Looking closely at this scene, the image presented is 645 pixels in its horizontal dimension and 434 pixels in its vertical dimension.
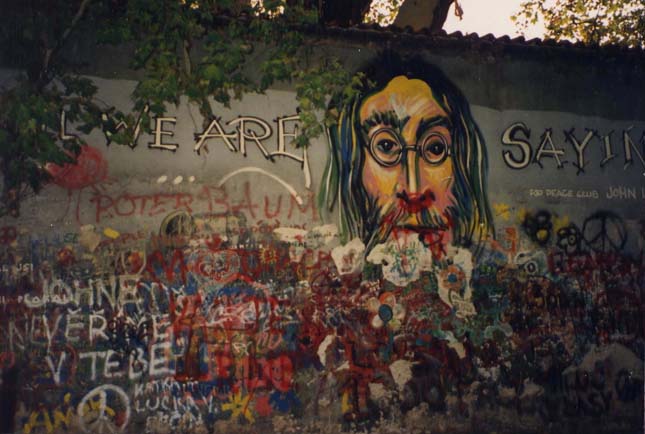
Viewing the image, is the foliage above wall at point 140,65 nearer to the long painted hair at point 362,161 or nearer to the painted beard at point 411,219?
the long painted hair at point 362,161

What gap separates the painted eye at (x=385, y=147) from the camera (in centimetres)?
788

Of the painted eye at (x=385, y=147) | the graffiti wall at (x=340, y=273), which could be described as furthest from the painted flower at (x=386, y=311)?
the painted eye at (x=385, y=147)

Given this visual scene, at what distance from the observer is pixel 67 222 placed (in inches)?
275

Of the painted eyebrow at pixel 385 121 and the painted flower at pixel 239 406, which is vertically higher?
the painted eyebrow at pixel 385 121

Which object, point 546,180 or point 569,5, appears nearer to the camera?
point 546,180

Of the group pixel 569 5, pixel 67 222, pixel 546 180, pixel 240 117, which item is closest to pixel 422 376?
pixel 546 180

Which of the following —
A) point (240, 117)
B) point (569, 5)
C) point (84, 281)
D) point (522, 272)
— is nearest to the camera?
point (84, 281)

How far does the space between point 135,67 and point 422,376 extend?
4.25 metres

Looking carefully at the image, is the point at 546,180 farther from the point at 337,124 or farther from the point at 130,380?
the point at 130,380

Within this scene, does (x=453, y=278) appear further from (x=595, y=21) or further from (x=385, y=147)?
(x=595, y=21)

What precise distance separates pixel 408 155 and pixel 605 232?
2.52m

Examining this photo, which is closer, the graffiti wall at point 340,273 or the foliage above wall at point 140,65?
the foliage above wall at point 140,65

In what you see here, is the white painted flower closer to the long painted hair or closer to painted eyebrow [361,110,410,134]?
the long painted hair

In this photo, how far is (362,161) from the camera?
7820 millimetres
